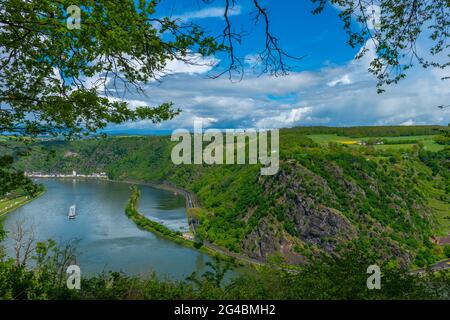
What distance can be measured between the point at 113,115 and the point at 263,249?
4300 cm

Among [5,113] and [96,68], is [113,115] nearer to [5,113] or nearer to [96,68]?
[96,68]

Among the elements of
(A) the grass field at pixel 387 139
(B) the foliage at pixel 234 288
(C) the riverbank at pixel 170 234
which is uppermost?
(A) the grass field at pixel 387 139

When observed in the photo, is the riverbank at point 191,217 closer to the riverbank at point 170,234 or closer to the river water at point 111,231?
the riverbank at point 170,234

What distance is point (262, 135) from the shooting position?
289 feet

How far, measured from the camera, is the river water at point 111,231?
32.2m

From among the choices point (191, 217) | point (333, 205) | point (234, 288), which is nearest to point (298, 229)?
point (333, 205)

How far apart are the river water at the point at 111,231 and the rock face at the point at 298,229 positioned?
31.7 feet

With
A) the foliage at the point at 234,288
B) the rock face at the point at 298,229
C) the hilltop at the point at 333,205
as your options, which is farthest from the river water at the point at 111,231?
the rock face at the point at 298,229

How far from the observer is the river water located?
32188 mm

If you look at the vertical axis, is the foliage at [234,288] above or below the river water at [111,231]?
above

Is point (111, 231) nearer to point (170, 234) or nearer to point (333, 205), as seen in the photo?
point (170, 234)

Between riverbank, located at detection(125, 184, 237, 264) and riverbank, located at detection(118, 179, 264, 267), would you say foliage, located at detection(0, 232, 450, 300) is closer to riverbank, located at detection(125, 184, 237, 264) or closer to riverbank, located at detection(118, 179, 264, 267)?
riverbank, located at detection(118, 179, 264, 267)
